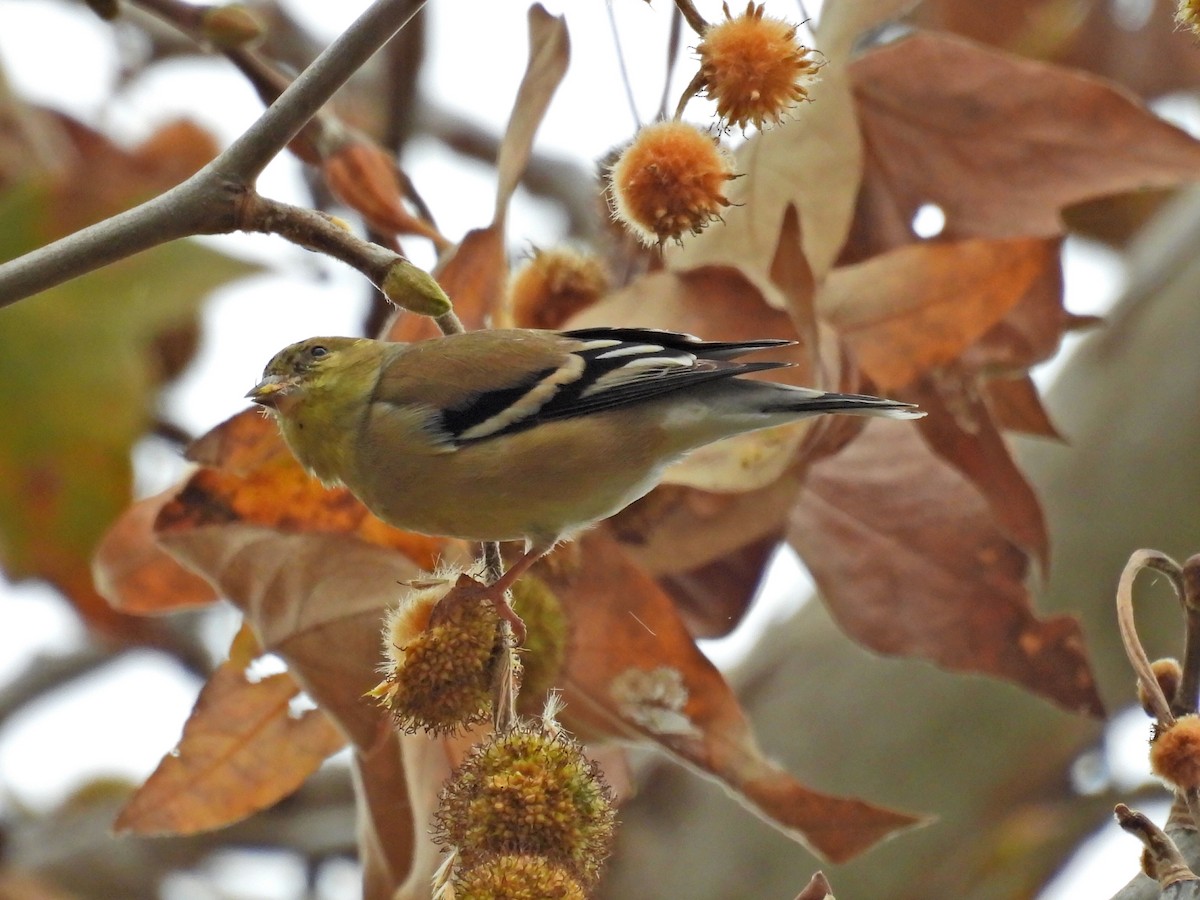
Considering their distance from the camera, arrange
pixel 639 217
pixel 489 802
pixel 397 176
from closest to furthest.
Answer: pixel 489 802, pixel 639 217, pixel 397 176

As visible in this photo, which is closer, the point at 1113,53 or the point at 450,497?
the point at 450,497

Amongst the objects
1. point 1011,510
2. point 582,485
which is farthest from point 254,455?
point 1011,510

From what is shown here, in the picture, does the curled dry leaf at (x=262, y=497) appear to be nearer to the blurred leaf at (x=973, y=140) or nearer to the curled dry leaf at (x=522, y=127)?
the curled dry leaf at (x=522, y=127)

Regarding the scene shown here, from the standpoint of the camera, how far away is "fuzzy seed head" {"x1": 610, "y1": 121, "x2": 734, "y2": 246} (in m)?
2.13

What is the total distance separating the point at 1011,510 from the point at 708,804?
2.40m

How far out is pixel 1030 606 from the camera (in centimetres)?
308

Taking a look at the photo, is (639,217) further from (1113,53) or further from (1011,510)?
A: (1113,53)

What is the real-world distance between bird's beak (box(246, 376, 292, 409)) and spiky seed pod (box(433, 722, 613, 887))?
38.8 inches

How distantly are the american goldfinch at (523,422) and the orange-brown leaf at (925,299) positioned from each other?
12.7 inches

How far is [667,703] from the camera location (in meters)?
2.60

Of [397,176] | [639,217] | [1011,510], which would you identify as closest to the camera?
[639,217]

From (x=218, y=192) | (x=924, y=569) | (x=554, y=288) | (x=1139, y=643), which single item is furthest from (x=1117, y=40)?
(x=218, y=192)

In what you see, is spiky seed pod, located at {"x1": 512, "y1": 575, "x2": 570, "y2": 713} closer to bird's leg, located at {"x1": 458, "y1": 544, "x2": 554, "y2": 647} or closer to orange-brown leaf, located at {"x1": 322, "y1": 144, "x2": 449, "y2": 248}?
bird's leg, located at {"x1": 458, "y1": 544, "x2": 554, "y2": 647}

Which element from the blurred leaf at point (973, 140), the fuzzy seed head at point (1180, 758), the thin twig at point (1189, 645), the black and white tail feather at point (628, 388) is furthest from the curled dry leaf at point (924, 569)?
the fuzzy seed head at point (1180, 758)
